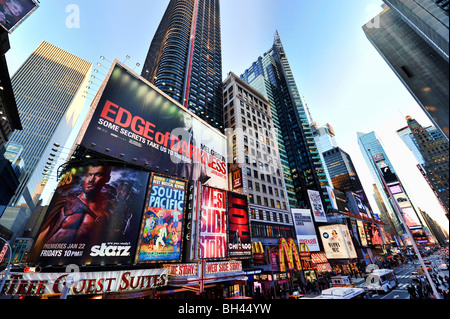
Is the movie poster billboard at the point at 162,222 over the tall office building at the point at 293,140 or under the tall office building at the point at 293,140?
under

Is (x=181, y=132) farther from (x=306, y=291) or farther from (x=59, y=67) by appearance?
(x=59, y=67)

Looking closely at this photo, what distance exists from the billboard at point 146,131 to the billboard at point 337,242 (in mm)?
41150

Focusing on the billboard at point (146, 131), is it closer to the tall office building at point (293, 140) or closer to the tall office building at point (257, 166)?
the tall office building at point (257, 166)

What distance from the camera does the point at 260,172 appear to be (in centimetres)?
4953

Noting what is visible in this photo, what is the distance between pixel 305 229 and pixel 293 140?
64.6 m

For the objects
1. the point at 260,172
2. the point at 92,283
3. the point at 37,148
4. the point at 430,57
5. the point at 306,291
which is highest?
the point at 37,148

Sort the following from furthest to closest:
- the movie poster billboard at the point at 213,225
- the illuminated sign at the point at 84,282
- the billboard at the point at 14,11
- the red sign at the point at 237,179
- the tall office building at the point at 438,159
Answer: the red sign at the point at 237,179 → the billboard at the point at 14,11 → the movie poster billboard at the point at 213,225 → the illuminated sign at the point at 84,282 → the tall office building at the point at 438,159

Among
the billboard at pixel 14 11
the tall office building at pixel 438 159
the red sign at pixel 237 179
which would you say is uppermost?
the billboard at pixel 14 11

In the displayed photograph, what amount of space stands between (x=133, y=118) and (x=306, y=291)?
43007 millimetres

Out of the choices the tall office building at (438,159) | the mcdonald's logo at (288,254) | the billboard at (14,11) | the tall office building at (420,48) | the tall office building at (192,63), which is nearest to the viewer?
the tall office building at (438,159)

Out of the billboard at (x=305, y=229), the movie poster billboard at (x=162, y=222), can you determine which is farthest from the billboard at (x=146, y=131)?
the billboard at (x=305, y=229)

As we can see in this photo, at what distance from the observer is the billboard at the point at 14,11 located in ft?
102

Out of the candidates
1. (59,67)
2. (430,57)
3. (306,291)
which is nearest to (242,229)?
(306,291)

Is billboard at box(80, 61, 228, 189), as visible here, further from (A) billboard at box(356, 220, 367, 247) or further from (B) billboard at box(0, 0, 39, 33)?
(A) billboard at box(356, 220, 367, 247)
